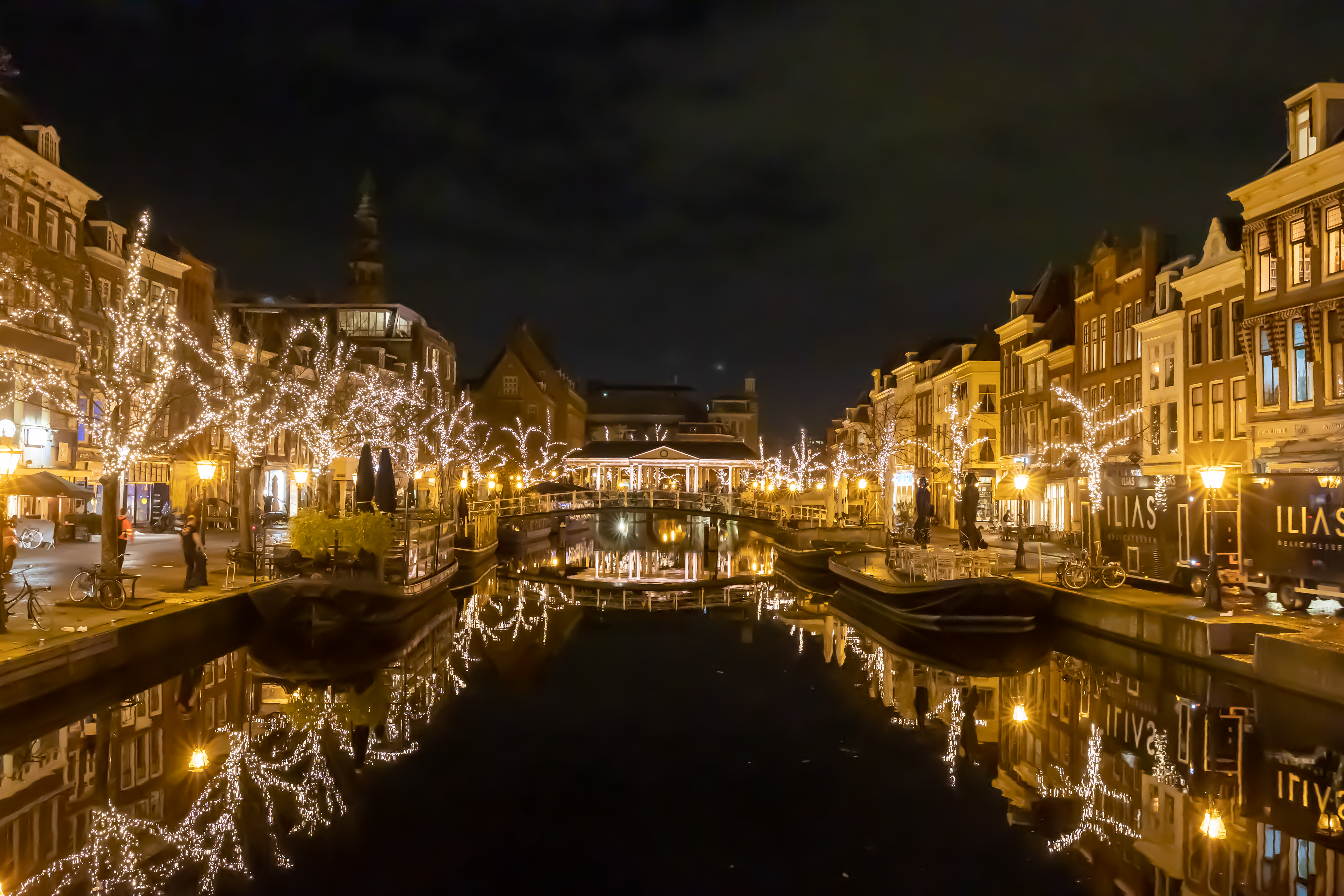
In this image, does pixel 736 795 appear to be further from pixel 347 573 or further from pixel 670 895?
pixel 347 573

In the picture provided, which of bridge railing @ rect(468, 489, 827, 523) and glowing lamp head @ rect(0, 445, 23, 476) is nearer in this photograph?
glowing lamp head @ rect(0, 445, 23, 476)

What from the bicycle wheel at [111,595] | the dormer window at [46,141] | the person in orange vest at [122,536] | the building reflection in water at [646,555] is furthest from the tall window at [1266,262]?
the dormer window at [46,141]

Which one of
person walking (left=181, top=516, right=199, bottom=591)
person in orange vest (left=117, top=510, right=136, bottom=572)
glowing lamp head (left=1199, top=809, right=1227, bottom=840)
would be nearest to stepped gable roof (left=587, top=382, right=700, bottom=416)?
person in orange vest (left=117, top=510, right=136, bottom=572)

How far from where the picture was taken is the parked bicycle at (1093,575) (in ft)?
88.2

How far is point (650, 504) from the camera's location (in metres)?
68.1

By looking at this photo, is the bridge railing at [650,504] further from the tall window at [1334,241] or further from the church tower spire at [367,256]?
the tall window at [1334,241]

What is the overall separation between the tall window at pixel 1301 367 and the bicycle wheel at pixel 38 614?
32.1 metres

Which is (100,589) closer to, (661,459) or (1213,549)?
(1213,549)

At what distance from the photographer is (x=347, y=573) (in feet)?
83.3

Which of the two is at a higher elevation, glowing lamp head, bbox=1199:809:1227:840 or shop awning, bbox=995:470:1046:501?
shop awning, bbox=995:470:1046:501

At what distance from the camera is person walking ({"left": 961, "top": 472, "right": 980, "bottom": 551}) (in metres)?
32.5

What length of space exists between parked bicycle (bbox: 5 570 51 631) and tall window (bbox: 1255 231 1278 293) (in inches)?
1310

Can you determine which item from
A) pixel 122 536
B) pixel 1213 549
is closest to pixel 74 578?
pixel 122 536

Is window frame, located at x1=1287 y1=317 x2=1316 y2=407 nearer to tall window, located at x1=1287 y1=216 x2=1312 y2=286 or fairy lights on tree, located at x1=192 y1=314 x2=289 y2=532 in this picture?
tall window, located at x1=1287 y1=216 x2=1312 y2=286
